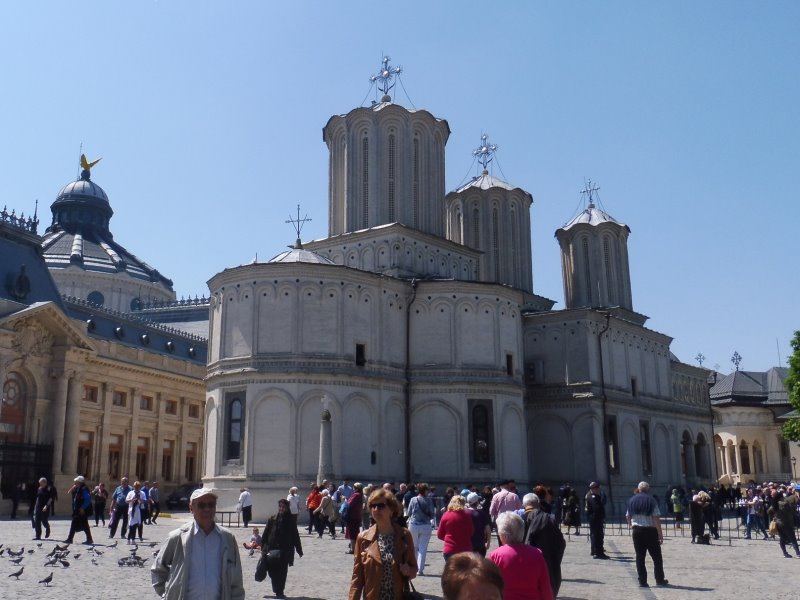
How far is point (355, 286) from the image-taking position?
127ft

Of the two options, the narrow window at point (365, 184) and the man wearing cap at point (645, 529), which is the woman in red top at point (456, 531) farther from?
the narrow window at point (365, 184)

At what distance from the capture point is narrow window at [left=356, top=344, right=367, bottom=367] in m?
38.2

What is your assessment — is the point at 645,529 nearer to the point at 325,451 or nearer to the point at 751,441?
the point at 325,451

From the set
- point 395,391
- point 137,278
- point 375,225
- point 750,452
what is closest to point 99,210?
point 137,278

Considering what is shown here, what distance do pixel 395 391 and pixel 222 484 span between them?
29.6ft

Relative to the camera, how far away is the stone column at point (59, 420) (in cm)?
4388

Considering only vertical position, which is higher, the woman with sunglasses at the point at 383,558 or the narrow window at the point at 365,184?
the narrow window at the point at 365,184

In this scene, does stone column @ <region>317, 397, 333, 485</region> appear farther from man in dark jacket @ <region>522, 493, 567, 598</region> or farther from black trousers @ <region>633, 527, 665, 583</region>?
man in dark jacket @ <region>522, 493, 567, 598</region>

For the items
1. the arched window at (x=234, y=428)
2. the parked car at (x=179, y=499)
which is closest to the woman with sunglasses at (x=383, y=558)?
the arched window at (x=234, y=428)

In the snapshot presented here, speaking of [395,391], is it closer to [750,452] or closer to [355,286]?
[355,286]

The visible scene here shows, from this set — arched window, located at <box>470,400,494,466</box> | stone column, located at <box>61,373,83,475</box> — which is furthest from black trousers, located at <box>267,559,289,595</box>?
stone column, located at <box>61,373,83,475</box>

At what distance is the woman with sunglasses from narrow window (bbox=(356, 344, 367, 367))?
98.8 feet

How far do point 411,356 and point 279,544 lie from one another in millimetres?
26748

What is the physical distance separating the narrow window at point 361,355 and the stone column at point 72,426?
1809cm
